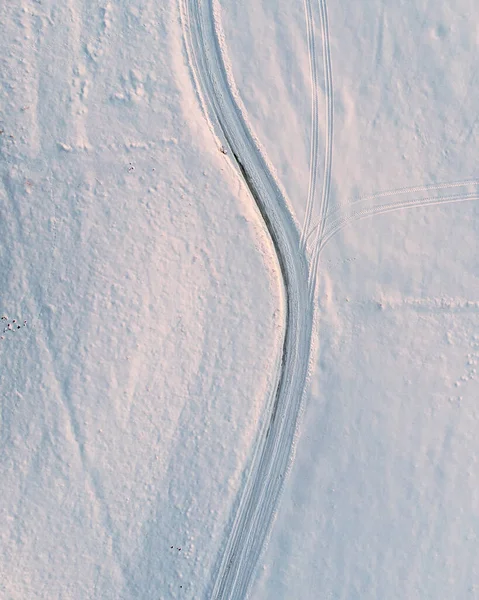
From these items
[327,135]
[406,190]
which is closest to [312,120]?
[327,135]

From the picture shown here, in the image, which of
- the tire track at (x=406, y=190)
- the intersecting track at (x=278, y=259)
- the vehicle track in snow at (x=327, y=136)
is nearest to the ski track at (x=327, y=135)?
the vehicle track in snow at (x=327, y=136)

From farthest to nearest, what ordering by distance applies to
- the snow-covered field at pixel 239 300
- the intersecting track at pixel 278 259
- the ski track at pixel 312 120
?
1. the ski track at pixel 312 120
2. the intersecting track at pixel 278 259
3. the snow-covered field at pixel 239 300

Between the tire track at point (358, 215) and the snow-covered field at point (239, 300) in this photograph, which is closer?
the snow-covered field at point (239, 300)

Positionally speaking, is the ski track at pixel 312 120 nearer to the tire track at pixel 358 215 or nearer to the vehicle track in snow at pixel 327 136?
the vehicle track in snow at pixel 327 136

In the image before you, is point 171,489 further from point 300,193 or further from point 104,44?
point 104,44

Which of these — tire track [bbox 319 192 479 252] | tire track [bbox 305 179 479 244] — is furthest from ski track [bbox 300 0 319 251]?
tire track [bbox 319 192 479 252]

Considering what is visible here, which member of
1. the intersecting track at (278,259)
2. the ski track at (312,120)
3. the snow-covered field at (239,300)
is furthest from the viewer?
the ski track at (312,120)

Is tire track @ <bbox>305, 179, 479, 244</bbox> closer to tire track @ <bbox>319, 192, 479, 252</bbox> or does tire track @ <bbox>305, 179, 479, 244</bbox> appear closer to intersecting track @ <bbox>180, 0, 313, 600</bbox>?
tire track @ <bbox>319, 192, 479, 252</bbox>
